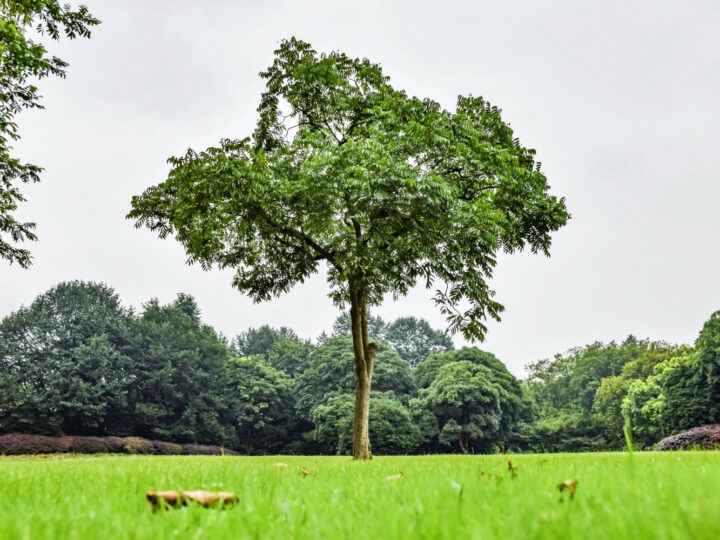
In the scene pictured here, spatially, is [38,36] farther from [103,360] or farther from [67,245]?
[67,245]

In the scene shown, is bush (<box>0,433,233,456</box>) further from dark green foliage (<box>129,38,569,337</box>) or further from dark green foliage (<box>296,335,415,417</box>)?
dark green foliage (<box>129,38,569,337</box>)

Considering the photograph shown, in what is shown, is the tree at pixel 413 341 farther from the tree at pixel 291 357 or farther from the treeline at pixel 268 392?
the treeline at pixel 268 392

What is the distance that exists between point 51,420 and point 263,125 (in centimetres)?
3068

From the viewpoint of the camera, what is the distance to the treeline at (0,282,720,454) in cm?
3191

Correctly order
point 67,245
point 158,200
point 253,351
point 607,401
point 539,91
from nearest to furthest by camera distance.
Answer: point 158,200, point 539,91, point 607,401, point 67,245, point 253,351

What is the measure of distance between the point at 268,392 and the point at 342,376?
6.85 meters

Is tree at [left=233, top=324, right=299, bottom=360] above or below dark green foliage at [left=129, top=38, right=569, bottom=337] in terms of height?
above

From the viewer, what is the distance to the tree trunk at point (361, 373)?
429 inches

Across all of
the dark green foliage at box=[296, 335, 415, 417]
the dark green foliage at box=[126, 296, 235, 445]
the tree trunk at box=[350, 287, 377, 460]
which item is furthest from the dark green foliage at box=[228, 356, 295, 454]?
the tree trunk at box=[350, 287, 377, 460]

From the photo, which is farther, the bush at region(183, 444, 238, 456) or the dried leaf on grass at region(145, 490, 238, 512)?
the bush at region(183, 444, 238, 456)

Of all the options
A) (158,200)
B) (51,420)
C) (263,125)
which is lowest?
(51,420)

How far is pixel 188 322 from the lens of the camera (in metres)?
41.5

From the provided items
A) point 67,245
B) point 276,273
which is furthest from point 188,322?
point 276,273

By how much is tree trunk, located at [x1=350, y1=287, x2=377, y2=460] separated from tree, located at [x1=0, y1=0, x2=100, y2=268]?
880cm
